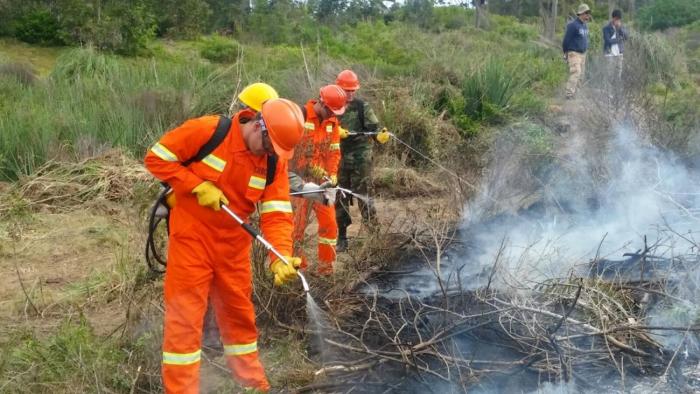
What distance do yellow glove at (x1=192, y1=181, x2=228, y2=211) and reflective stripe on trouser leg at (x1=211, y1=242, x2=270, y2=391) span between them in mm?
307

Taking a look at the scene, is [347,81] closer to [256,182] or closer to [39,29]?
[256,182]

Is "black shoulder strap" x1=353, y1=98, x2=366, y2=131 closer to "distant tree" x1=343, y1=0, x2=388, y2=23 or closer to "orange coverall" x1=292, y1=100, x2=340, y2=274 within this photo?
"orange coverall" x1=292, y1=100, x2=340, y2=274

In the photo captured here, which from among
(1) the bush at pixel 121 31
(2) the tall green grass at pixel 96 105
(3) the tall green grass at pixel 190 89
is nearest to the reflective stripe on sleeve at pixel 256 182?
(3) the tall green grass at pixel 190 89

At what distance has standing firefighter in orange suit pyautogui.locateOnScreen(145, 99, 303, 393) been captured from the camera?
146 inches

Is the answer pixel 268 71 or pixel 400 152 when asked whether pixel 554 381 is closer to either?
pixel 400 152

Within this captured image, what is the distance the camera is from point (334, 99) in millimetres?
6242

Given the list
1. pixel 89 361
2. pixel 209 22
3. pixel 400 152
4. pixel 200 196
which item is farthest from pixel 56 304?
pixel 209 22

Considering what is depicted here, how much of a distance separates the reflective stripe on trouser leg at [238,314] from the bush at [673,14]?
85.4ft

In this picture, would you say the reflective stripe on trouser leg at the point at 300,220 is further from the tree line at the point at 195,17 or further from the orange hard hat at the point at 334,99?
the tree line at the point at 195,17

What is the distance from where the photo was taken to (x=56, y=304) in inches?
219

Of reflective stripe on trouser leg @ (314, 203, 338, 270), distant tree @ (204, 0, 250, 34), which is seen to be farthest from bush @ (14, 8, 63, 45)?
reflective stripe on trouser leg @ (314, 203, 338, 270)

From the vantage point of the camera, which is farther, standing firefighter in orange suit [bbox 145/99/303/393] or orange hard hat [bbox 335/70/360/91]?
orange hard hat [bbox 335/70/360/91]

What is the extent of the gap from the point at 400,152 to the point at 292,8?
13498 mm

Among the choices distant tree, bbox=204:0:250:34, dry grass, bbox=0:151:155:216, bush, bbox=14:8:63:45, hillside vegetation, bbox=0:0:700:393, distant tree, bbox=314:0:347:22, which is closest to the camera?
hillside vegetation, bbox=0:0:700:393
